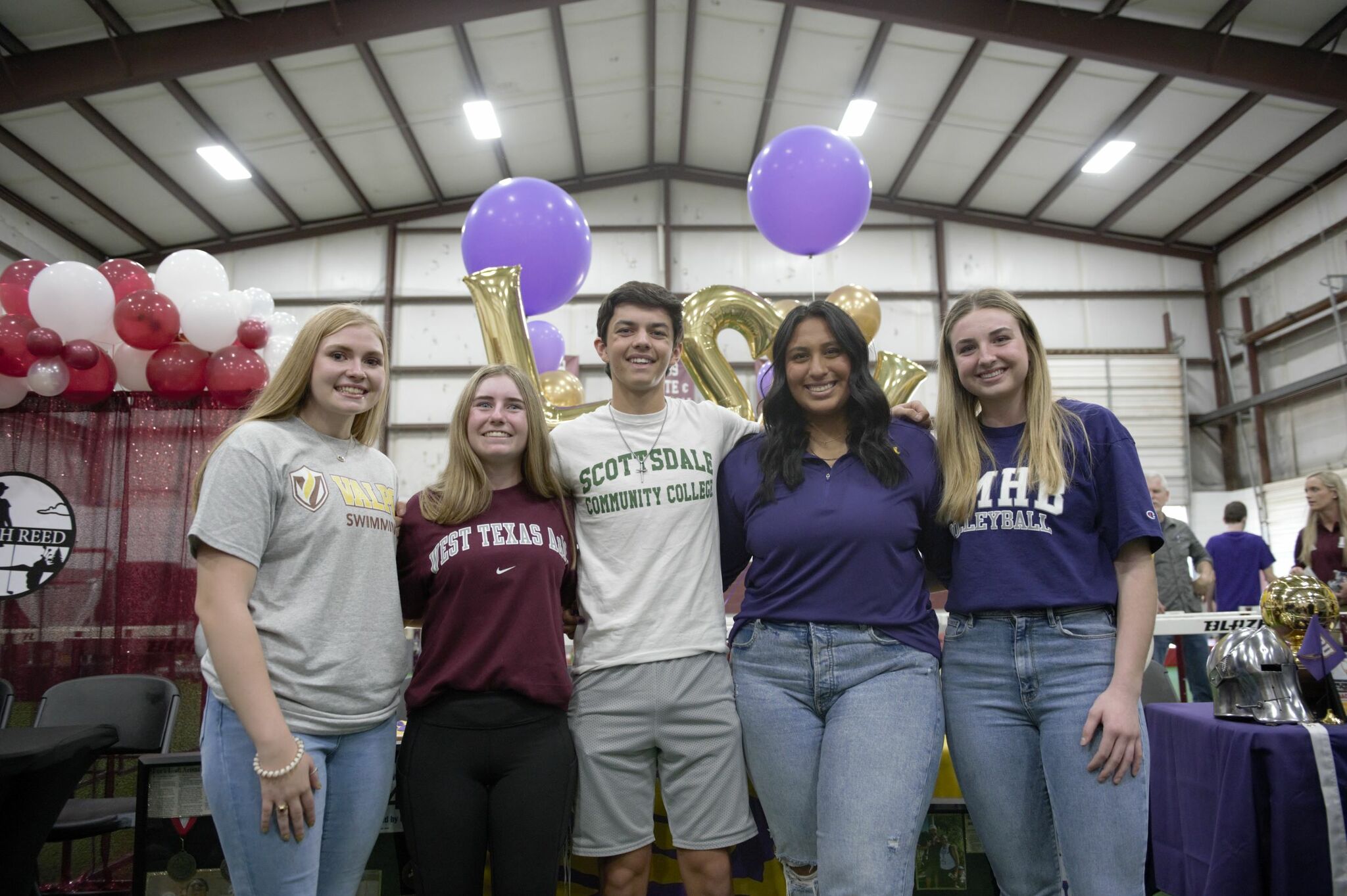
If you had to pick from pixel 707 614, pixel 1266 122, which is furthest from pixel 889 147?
pixel 707 614

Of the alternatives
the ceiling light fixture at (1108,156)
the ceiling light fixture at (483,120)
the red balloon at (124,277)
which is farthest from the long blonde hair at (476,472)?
the ceiling light fixture at (1108,156)

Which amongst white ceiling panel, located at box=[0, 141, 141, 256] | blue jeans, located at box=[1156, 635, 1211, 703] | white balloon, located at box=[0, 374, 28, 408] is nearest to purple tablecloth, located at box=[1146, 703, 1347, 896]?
blue jeans, located at box=[1156, 635, 1211, 703]

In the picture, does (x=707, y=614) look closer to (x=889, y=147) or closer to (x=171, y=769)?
(x=171, y=769)

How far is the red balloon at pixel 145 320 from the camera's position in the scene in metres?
4.52

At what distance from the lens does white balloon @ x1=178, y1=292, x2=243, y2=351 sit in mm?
4582

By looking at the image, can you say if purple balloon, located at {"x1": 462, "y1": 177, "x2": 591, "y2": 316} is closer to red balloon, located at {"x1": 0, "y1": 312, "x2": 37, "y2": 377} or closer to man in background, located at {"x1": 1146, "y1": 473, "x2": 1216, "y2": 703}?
red balloon, located at {"x1": 0, "y1": 312, "x2": 37, "y2": 377}

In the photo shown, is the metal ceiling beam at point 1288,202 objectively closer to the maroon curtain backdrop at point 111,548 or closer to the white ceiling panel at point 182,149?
the maroon curtain backdrop at point 111,548

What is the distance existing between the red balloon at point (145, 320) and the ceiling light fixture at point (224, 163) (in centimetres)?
586

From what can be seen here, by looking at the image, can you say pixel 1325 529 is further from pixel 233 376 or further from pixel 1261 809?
pixel 233 376

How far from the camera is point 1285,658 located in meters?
2.29

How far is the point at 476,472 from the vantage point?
75.8 inches

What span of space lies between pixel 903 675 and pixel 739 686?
32cm

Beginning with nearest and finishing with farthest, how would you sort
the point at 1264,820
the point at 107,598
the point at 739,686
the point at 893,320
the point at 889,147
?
the point at 739,686
the point at 1264,820
the point at 107,598
the point at 889,147
the point at 893,320

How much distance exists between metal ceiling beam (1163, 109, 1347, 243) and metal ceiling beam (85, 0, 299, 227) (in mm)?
11072
